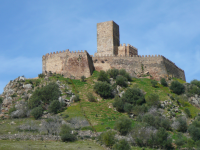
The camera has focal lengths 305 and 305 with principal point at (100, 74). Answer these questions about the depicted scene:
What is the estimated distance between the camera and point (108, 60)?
58.2 metres

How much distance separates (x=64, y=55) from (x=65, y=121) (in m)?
18.9

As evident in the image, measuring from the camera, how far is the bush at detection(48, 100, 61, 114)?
142 ft

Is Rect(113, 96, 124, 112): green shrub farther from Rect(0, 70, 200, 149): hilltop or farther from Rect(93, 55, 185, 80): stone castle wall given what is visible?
Rect(93, 55, 185, 80): stone castle wall

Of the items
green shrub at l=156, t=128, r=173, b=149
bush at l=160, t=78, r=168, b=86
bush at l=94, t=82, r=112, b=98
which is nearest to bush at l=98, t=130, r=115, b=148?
green shrub at l=156, t=128, r=173, b=149

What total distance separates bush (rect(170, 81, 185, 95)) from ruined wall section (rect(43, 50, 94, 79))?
14744 mm

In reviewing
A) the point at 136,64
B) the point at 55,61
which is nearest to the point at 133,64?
the point at 136,64

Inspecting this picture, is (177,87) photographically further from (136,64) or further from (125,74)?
(136,64)

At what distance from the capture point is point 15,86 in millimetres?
49938

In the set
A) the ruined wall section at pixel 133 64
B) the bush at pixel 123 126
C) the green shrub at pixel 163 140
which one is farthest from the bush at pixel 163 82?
the green shrub at pixel 163 140

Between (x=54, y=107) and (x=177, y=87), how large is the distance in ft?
71.9

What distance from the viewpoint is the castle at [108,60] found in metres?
55.1

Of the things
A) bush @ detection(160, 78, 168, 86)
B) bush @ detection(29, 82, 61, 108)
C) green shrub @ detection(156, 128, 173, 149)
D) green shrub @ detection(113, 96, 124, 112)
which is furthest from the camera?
bush @ detection(160, 78, 168, 86)

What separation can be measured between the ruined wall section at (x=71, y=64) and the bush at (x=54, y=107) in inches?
435

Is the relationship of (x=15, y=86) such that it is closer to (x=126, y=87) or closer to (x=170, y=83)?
(x=126, y=87)
